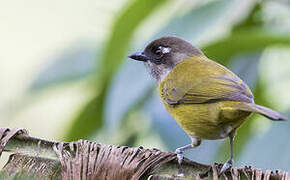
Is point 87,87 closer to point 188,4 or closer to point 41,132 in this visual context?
point 188,4

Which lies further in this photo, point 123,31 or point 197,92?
point 123,31

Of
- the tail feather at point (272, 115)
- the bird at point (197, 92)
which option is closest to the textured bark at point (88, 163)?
the tail feather at point (272, 115)

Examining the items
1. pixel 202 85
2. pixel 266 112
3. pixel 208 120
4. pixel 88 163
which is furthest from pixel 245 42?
pixel 88 163

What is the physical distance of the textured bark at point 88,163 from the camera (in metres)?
1.37

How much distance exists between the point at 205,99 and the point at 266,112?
2.04 feet

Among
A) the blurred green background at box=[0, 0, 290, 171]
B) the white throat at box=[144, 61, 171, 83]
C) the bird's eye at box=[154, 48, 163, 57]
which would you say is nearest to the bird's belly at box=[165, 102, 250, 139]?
the blurred green background at box=[0, 0, 290, 171]

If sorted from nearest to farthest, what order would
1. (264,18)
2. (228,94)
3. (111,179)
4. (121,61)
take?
(111,179), (228,94), (121,61), (264,18)

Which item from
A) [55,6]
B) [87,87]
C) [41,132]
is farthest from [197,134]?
[55,6]

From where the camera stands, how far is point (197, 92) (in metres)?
2.70

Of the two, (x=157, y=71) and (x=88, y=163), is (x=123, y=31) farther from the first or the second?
(x=88, y=163)

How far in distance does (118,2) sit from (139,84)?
38.2 inches

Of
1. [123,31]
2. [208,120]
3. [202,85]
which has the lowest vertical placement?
[208,120]

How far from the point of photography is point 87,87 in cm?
365

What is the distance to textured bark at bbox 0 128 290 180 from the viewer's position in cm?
137
